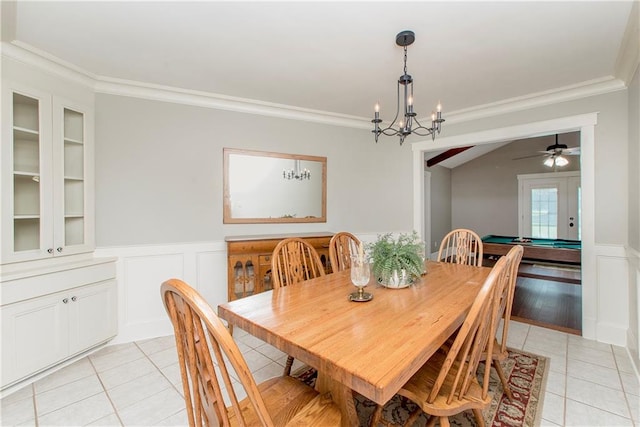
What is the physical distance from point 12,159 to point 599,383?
431 centimetres

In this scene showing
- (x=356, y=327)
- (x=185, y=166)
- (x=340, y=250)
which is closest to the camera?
(x=356, y=327)

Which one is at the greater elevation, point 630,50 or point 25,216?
Answer: point 630,50

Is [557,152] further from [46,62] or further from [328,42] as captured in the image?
[46,62]

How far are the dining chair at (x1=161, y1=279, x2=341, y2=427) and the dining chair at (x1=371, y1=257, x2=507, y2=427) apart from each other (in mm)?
380

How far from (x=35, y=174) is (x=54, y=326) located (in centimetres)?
113

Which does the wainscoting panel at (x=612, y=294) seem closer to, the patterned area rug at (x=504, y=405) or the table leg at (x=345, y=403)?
the patterned area rug at (x=504, y=405)

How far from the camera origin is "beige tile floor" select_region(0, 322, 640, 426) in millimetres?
1715

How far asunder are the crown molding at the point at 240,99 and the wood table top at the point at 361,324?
217 cm

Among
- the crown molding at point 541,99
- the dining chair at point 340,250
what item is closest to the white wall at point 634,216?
the crown molding at point 541,99

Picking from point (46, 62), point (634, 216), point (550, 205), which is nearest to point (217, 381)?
point (46, 62)

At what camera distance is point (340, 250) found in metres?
2.49

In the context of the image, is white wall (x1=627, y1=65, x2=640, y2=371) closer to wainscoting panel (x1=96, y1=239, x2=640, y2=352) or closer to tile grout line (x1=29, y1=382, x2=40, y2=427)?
wainscoting panel (x1=96, y1=239, x2=640, y2=352)

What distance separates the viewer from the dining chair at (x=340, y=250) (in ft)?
7.82

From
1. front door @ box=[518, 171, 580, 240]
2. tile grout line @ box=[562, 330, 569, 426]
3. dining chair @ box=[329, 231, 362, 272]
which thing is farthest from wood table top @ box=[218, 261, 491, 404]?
front door @ box=[518, 171, 580, 240]
